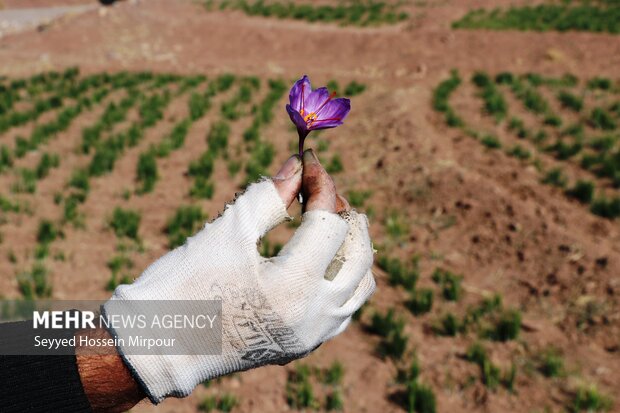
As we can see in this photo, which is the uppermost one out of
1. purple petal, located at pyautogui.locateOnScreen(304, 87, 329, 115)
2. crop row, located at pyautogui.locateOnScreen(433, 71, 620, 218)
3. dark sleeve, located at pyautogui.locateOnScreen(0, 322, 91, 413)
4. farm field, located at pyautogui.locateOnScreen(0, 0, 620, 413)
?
purple petal, located at pyautogui.locateOnScreen(304, 87, 329, 115)

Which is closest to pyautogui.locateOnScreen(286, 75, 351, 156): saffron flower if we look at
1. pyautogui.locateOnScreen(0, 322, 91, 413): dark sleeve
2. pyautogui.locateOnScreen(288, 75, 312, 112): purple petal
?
pyautogui.locateOnScreen(288, 75, 312, 112): purple petal

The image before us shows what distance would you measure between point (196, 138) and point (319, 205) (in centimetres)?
769

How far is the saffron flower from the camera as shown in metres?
1.20

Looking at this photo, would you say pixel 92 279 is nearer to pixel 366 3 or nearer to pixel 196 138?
pixel 196 138

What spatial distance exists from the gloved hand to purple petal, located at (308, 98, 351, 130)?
0.26 feet

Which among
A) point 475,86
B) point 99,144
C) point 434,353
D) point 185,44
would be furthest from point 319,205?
point 185,44

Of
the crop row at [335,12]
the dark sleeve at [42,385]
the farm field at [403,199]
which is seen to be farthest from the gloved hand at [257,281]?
the crop row at [335,12]

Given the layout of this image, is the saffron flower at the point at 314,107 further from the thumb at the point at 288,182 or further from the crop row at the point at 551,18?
the crop row at the point at 551,18

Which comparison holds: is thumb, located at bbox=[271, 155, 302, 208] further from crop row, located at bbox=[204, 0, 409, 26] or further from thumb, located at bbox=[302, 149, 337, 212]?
crop row, located at bbox=[204, 0, 409, 26]

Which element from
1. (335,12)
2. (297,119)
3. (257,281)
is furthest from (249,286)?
(335,12)

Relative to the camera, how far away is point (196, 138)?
8.55 metres

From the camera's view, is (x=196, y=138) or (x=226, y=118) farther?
(x=226, y=118)

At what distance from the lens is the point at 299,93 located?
4.07 feet

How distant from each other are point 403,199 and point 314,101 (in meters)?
4.95
